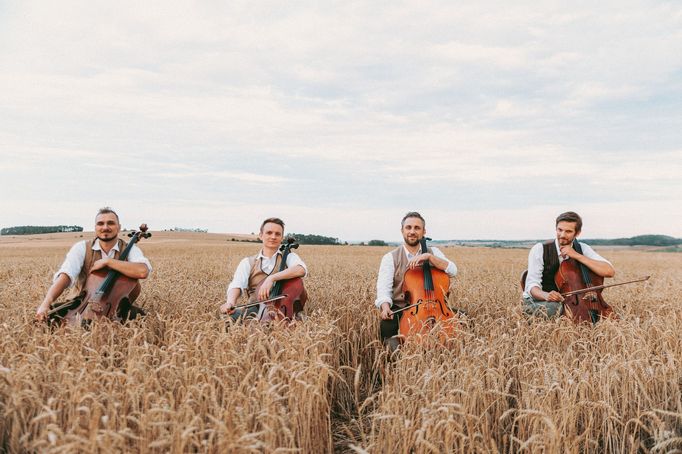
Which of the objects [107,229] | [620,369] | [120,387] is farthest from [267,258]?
[620,369]

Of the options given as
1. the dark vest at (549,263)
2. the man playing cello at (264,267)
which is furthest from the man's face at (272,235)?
the dark vest at (549,263)

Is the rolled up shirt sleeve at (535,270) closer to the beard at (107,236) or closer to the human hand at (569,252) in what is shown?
the human hand at (569,252)

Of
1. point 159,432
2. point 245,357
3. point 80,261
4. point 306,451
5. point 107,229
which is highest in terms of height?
point 107,229

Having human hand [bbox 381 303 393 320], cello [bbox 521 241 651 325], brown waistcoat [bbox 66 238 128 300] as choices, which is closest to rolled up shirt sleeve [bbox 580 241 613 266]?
cello [bbox 521 241 651 325]

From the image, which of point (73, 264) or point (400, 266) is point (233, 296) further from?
point (400, 266)

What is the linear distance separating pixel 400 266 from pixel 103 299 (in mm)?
3585

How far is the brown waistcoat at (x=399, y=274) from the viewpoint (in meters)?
6.34

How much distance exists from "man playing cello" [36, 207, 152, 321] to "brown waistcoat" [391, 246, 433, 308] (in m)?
3.07

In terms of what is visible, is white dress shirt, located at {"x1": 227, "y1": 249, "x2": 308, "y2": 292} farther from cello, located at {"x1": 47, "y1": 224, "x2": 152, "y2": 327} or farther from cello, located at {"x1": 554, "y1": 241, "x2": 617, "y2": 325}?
cello, located at {"x1": 554, "y1": 241, "x2": 617, "y2": 325}

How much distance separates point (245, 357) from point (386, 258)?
2895mm

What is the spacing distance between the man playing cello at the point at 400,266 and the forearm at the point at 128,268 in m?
2.89

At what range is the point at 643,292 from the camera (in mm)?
10094

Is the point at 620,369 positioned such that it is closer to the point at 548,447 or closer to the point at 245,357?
the point at 548,447

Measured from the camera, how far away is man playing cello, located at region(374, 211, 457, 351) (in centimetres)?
601
